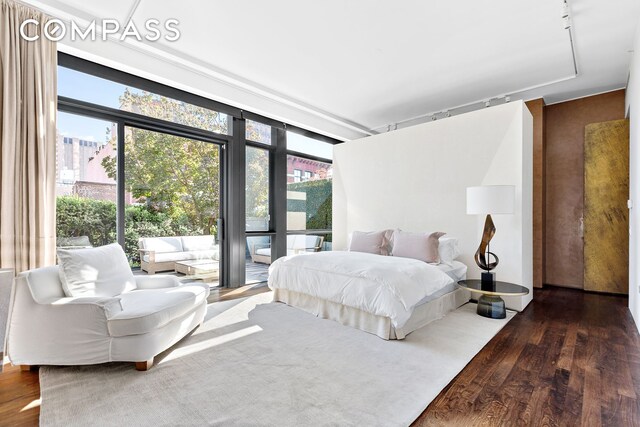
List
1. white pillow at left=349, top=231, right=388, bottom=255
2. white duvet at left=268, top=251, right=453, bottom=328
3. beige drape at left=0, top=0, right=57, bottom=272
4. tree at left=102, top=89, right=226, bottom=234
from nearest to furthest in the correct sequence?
beige drape at left=0, top=0, right=57, bottom=272 → white duvet at left=268, top=251, right=453, bottom=328 → tree at left=102, top=89, right=226, bottom=234 → white pillow at left=349, top=231, right=388, bottom=255

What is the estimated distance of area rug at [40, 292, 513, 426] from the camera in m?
1.76

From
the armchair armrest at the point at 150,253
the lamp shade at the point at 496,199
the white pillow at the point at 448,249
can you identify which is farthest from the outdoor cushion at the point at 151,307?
the lamp shade at the point at 496,199

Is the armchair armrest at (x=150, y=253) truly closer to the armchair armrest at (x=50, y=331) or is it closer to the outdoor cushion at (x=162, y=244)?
the outdoor cushion at (x=162, y=244)

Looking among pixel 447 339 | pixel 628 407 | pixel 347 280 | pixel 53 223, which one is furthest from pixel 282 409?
pixel 53 223

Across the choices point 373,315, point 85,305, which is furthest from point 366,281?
point 85,305

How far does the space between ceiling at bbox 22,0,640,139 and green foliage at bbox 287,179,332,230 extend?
158 centimetres

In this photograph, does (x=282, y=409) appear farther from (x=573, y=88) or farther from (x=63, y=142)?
(x=573, y=88)

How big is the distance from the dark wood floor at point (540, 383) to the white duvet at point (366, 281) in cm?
70

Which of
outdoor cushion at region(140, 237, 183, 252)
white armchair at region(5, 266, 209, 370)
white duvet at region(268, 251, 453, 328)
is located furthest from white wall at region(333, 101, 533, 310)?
white armchair at region(5, 266, 209, 370)

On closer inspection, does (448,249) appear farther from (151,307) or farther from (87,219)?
(87,219)

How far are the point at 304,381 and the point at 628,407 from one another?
6.38 feet

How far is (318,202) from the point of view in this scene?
6.39 metres

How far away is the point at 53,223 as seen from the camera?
9.71 feet

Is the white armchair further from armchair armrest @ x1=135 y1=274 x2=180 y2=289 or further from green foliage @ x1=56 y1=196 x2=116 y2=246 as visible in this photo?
green foliage @ x1=56 y1=196 x2=116 y2=246
